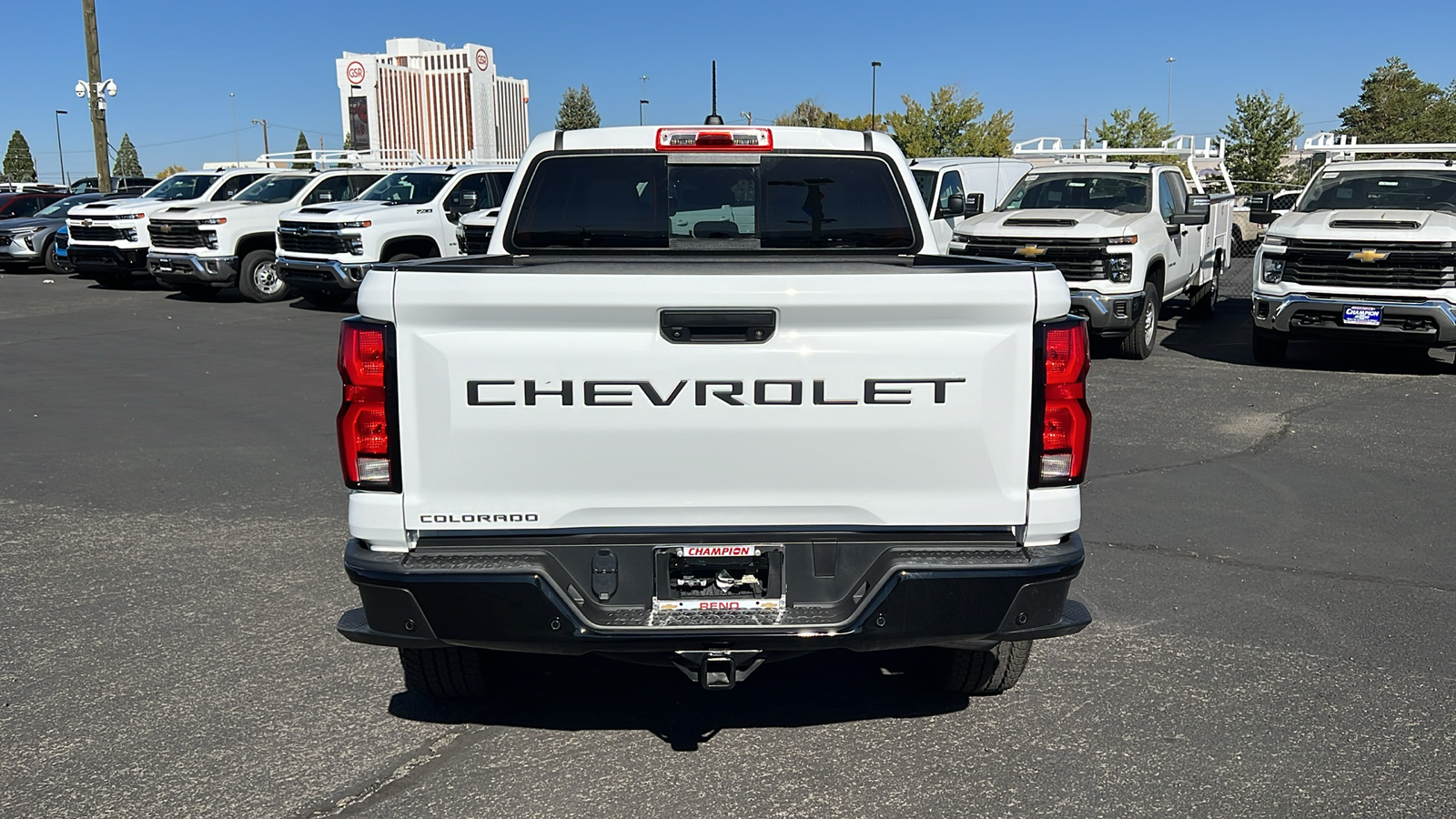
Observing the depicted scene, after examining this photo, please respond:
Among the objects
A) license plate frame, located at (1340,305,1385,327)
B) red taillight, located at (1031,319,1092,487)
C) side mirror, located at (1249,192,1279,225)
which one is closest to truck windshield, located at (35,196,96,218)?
side mirror, located at (1249,192,1279,225)

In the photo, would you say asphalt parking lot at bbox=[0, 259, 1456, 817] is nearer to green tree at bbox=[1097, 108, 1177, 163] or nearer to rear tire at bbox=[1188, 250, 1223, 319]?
rear tire at bbox=[1188, 250, 1223, 319]

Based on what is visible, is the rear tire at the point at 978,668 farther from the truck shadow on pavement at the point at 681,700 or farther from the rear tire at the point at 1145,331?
the rear tire at the point at 1145,331

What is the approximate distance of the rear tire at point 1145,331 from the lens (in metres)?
12.5

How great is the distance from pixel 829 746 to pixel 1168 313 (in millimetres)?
14366

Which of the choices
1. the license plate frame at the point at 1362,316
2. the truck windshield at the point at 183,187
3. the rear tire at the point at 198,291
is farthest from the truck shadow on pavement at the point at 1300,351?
the truck windshield at the point at 183,187

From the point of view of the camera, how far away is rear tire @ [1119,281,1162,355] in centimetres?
1246

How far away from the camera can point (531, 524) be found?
337cm

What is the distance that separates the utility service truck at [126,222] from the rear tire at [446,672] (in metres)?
17.1

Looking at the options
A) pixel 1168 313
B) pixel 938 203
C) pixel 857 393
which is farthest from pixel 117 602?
pixel 1168 313

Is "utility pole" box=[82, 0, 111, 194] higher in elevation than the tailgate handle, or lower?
higher

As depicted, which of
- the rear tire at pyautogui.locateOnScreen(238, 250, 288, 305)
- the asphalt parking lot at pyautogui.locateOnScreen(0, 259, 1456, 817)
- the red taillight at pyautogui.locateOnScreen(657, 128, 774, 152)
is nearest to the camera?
the asphalt parking lot at pyautogui.locateOnScreen(0, 259, 1456, 817)

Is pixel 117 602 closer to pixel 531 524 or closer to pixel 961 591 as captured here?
pixel 531 524

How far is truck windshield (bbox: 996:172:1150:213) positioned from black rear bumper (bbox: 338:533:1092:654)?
10.5 metres

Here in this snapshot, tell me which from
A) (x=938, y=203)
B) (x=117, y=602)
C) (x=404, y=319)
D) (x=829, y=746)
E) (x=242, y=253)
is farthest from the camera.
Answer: (x=242, y=253)
